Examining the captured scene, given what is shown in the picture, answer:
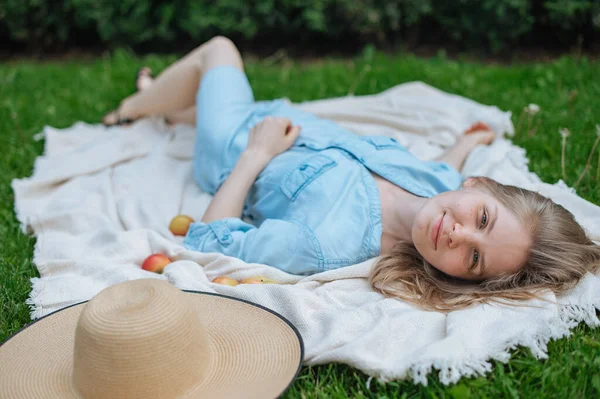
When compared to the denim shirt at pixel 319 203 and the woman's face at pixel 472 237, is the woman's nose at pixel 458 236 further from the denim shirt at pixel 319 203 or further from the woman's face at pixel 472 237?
the denim shirt at pixel 319 203

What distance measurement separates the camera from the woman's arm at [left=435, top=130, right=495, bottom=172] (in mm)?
3691

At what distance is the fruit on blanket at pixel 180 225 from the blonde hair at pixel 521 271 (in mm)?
1071

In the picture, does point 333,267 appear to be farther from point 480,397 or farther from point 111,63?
point 111,63

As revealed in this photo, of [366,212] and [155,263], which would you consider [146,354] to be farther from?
[366,212]

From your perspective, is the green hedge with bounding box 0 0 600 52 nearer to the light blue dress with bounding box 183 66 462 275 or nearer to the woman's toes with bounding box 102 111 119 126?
the woman's toes with bounding box 102 111 119 126

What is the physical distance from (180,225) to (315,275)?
91 cm

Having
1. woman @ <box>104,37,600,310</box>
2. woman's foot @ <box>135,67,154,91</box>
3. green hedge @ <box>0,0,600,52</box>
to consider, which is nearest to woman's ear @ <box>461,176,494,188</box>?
woman @ <box>104,37,600,310</box>

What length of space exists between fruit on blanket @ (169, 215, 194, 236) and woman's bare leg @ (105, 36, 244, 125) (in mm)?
1054

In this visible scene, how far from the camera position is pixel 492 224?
2.52 m

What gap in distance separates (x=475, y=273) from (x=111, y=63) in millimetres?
4347

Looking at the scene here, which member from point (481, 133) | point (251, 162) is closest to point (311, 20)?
point (481, 133)

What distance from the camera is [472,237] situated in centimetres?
250

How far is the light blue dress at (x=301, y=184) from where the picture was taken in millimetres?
2818

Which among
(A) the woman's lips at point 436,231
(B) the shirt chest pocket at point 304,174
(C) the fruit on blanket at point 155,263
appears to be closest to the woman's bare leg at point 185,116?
(B) the shirt chest pocket at point 304,174
